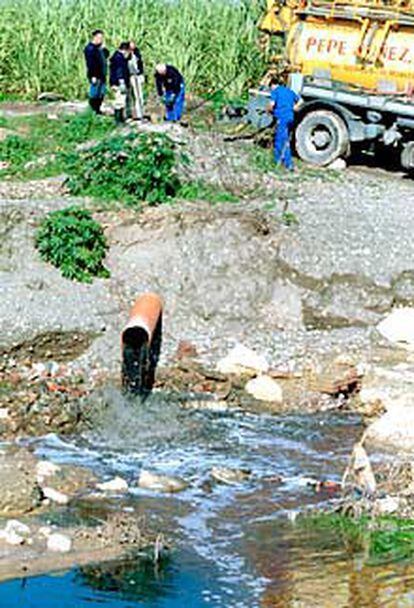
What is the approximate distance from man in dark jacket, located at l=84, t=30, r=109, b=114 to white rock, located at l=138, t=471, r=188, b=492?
11.2 metres

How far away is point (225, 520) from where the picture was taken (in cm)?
1223

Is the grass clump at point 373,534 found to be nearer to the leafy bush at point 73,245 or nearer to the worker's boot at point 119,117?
the leafy bush at point 73,245

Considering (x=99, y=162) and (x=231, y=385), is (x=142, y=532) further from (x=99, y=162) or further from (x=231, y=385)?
(x=99, y=162)

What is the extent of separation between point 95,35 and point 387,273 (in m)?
7.60

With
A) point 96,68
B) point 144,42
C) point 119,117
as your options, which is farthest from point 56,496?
point 144,42

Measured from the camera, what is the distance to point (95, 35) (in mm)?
22703

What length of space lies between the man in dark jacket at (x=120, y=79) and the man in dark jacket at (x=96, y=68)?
0.64m

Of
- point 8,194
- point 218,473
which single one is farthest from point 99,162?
point 218,473

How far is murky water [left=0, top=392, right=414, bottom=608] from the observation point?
10531mm

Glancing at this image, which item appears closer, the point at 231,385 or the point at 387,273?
the point at 231,385

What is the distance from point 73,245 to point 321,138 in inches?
246

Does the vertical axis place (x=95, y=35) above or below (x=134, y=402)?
above

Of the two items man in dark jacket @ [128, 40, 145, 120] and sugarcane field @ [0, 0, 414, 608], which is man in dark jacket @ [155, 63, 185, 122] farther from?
man in dark jacket @ [128, 40, 145, 120]

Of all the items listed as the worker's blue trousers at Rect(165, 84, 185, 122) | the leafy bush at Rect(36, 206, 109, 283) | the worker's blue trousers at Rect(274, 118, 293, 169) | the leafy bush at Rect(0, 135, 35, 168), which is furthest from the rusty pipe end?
the worker's blue trousers at Rect(165, 84, 185, 122)
